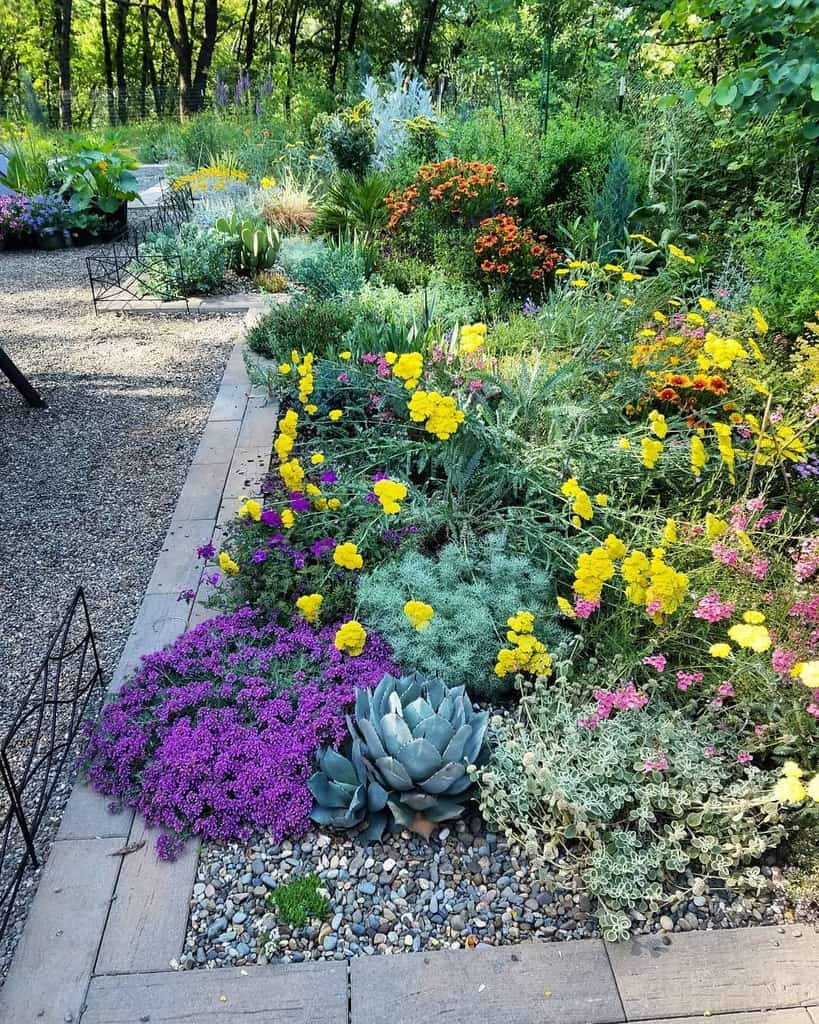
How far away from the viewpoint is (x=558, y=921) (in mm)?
1907

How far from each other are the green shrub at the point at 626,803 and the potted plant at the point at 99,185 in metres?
8.74

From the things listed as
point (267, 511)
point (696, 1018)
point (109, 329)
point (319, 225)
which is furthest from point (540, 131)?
point (696, 1018)

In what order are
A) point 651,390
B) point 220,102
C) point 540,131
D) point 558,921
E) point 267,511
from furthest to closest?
1. point 220,102
2. point 540,131
3. point 651,390
4. point 267,511
5. point 558,921

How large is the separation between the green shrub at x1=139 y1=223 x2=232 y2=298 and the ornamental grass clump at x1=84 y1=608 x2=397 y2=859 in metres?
4.76

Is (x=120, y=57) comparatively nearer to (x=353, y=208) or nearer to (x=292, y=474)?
(x=353, y=208)

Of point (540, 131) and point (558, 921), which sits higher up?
point (540, 131)

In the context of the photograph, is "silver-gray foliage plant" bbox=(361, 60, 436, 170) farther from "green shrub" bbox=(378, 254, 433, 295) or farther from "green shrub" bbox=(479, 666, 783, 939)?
"green shrub" bbox=(479, 666, 783, 939)

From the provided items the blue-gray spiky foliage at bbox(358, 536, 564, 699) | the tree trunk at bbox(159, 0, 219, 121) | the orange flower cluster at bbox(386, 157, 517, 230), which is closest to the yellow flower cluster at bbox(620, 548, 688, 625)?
the blue-gray spiky foliage at bbox(358, 536, 564, 699)

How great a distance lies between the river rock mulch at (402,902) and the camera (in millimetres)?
1854

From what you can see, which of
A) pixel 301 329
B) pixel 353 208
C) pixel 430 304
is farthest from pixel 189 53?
pixel 301 329

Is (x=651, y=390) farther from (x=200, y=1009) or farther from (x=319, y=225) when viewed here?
(x=319, y=225)

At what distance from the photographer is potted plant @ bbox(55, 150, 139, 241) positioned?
28.3ft

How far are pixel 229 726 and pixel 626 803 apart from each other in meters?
1.21

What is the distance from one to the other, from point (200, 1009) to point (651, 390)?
2934 mm
